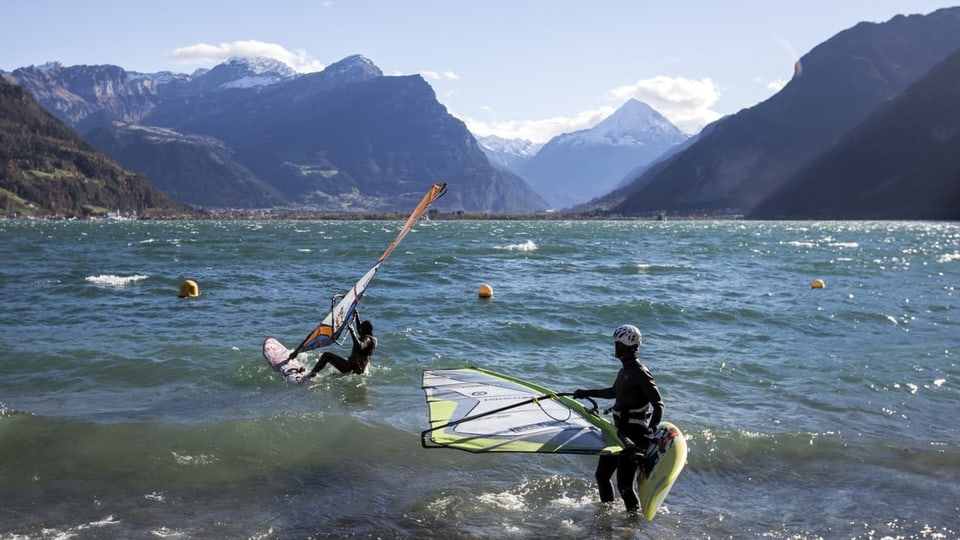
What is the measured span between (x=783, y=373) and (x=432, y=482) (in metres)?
11.1

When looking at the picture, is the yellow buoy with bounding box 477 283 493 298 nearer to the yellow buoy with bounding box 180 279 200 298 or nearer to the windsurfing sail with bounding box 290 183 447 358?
the yellow buoy with bounding box 180 279 200 298

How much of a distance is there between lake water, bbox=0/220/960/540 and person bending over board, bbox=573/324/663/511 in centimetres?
47

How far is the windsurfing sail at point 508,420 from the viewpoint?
9.08 meters

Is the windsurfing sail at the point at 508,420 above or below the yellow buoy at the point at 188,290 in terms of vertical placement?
above

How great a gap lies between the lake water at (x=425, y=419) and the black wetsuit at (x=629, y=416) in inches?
16.3

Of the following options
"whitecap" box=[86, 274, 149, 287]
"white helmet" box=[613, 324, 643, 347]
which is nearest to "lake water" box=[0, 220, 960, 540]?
"white helmet" box=[613, 324, 643, 347]

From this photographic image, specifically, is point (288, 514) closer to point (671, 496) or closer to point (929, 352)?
point (671, 496)

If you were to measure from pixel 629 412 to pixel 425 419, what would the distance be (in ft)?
17.2

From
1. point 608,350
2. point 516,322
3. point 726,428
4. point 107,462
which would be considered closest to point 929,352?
point 608,350

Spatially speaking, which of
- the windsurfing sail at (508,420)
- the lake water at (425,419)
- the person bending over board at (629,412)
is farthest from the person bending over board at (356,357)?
→ the person bending over board at (629,412)

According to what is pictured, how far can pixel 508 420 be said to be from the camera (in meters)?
10.0

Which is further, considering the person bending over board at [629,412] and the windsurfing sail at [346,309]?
the windsurfing sail at [346,309]

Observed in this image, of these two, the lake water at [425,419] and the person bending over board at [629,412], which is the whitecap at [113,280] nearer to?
the lake water at [425,419]

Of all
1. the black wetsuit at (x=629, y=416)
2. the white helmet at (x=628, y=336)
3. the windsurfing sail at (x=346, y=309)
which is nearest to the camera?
the white helmet at (x=628, y=336)
